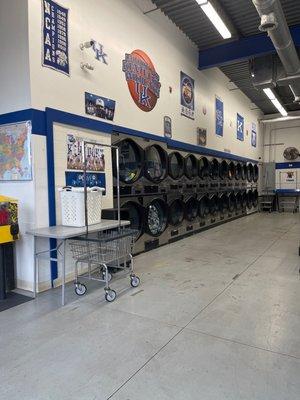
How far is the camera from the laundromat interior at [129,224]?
183 centimetres

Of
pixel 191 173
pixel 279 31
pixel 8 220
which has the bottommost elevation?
pixel 8 220

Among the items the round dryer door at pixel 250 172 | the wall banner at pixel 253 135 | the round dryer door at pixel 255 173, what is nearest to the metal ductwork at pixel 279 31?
the round dryer door at pixel 250 172

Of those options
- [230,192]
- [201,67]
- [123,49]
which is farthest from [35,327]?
[230,192]

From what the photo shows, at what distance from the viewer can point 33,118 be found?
9.87 ft

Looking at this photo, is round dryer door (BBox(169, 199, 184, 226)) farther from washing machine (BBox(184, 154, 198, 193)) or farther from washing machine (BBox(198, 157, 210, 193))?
washing machine (BBox(198, 157, 210, 193))

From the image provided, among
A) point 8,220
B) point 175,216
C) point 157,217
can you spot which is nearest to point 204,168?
point 175,216

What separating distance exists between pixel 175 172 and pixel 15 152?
3279 mm

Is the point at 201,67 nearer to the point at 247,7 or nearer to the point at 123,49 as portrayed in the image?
the point at 247,7

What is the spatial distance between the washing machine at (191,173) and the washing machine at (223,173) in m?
1.62

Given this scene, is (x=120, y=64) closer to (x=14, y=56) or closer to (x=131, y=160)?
(x=131, y=160)

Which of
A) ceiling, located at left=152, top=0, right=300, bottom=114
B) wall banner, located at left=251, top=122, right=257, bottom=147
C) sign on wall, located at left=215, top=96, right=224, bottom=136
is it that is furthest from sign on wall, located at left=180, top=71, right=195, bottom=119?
wall banner, located at left=251, top=122, right=257, bottom=147

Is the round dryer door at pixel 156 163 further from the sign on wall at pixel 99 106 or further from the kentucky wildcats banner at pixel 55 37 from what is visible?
the kentucky wildcats banner at pixel 55 37

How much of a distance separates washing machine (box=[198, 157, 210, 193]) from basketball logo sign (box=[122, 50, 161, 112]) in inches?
87.2

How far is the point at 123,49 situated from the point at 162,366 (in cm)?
403
